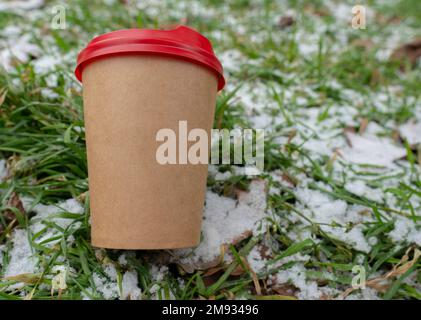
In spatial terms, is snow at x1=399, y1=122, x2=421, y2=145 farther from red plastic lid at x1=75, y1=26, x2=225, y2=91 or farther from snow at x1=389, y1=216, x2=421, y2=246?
red plastic lid at x1=75, y1=26, x2=225, y2=91

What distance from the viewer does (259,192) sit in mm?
1152

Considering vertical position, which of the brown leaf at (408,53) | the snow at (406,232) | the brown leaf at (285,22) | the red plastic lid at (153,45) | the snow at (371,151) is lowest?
the snow at (406,232)

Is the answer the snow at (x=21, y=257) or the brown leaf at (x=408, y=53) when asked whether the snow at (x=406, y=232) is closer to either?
the snow at (x=21, y=257)

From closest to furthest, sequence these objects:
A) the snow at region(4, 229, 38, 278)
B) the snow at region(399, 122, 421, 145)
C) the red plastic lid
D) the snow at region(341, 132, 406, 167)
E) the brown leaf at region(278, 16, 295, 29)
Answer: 1. the red plastic lid
2. the snow at region(4, 229, 38, 278)
3. the snow at region(341, 132, 406, 167)
4. the snow at region(399, 122, 421, 145)
5. the brown leaf at region(278, 16, 295, 29)

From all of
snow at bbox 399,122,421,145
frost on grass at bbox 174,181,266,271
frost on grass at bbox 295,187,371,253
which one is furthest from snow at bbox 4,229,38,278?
snow at bbox 399,122,421,145

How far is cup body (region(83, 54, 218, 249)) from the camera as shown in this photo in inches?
33.3

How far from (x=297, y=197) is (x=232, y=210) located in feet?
0.62

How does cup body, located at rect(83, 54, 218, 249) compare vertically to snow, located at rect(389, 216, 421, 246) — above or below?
above

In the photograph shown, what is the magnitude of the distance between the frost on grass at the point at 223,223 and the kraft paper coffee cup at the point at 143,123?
0.11 m

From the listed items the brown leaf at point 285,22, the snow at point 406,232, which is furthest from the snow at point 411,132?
the brown leaf at point 285,22

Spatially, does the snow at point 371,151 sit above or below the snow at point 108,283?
above

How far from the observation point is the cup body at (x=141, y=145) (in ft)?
2.77

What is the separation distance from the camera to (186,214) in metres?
0.89

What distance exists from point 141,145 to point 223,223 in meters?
0.34
